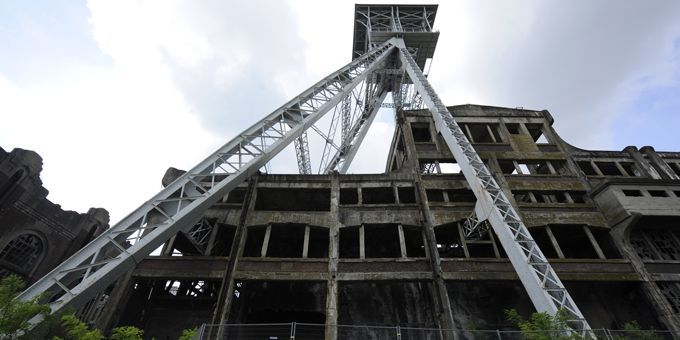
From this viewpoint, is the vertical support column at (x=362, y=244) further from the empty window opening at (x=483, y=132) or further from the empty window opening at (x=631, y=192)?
the empty window opening at (x=631, y=192)

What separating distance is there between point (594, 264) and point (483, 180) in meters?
7.68

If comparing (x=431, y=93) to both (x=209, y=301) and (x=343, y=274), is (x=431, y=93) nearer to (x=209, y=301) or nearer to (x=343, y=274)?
(x=343, y=274)

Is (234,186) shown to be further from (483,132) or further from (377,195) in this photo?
(483,132)

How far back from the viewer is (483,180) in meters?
13.2

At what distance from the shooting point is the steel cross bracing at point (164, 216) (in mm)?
8664

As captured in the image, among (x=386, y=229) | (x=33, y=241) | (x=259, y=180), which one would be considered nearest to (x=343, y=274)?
(x=386, y=229)

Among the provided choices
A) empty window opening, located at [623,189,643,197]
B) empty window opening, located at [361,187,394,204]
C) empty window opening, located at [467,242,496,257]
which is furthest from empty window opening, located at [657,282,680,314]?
empty window opening, located at [361,187,394,204]

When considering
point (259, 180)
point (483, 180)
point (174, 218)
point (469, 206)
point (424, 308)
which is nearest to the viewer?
point (174, 218)

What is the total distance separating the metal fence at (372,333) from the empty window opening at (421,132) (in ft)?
42.3

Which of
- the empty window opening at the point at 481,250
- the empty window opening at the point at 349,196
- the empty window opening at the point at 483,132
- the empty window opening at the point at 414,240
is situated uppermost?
the empty window opening at the point at 483,132

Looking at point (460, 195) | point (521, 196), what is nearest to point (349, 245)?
point (460, 195)

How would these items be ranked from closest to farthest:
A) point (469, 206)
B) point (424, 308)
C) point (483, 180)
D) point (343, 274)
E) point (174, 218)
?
point (174, 218) → point (483, 180) → point (343, 274) → point (424, 308) → point (469, 206)

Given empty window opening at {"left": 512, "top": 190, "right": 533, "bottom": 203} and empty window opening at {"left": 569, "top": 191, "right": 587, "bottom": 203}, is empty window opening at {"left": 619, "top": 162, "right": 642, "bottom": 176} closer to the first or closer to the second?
empty window opening at {"left": 569, "top": 191, "right": 587, "bottom": 203}

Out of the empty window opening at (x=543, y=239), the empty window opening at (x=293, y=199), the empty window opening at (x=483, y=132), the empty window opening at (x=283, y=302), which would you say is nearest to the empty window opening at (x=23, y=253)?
the empty window opening at (x=283, y=302)
